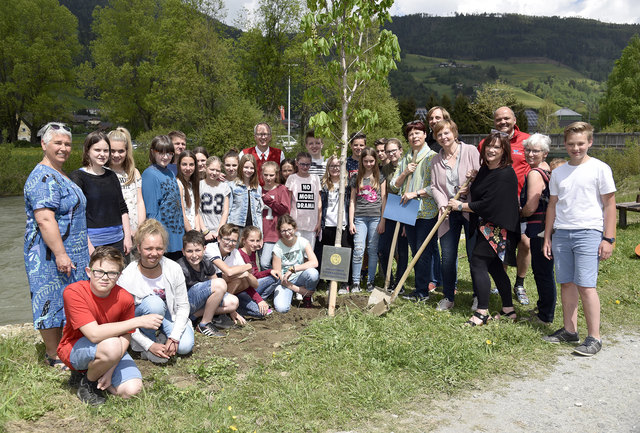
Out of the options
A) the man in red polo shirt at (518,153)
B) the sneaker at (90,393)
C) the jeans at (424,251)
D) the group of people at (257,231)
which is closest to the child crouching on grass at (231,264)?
the group of people at (257,231)

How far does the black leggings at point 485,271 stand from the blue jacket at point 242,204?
2.93 m

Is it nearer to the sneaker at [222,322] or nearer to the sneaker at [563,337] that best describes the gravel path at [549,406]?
the sneaker at [563,337]

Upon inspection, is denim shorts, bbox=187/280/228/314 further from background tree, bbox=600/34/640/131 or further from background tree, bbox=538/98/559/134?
background tree, bbox=538/98/559/134

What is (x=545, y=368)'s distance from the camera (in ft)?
15.0

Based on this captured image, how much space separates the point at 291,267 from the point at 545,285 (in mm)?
2895

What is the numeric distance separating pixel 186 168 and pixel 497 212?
11.9 ft

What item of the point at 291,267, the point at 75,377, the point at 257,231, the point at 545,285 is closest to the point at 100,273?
the point at 75,377

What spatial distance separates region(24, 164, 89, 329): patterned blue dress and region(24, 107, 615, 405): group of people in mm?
12

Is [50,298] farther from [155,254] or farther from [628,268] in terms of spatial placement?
[628,268]

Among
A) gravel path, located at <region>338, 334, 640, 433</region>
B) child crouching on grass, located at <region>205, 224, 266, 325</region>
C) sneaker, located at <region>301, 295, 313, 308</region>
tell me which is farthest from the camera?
sneaker, located at <region>301, 295, 313, 308</region>

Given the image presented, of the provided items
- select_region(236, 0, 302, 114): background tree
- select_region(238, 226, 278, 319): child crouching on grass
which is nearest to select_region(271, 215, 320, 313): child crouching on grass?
select_region(238, 226, 278, 319): child crouching on grass

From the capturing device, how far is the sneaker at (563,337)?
16.8 feet

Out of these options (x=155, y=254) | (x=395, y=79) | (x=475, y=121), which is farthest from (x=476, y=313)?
(x=395, y=79)

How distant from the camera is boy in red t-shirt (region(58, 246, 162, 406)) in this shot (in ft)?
12.5
